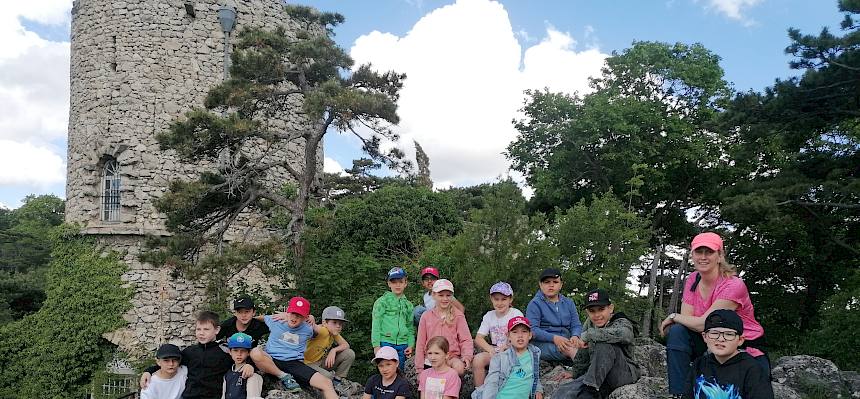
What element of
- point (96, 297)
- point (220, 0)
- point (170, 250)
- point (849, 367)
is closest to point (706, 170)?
point (849, 367)

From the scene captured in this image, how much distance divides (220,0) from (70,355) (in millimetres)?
9482

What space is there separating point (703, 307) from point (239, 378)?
403cm

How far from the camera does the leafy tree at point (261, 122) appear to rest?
10195 millimetres

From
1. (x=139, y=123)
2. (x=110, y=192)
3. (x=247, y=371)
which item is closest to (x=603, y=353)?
(x=247, y=371)

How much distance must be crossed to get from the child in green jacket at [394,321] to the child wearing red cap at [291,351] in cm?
68

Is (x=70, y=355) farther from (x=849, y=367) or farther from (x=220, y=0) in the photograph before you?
(x=849, y=367)

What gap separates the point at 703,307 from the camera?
14.8 feet

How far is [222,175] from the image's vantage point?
446 inches

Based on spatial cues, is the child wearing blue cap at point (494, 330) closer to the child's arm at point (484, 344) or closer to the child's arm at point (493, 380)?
the child's arm at point (484, 344)

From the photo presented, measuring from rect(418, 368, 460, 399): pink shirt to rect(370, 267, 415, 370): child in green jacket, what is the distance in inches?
47.5

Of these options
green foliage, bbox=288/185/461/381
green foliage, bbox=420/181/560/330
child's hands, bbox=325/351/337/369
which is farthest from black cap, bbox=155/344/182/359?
green foliage, bbox=420/181/560/330

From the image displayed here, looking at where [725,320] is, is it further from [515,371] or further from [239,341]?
[239,341]

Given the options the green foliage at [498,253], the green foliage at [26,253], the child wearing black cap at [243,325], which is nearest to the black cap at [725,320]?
the child wearing black cap at [243,325]

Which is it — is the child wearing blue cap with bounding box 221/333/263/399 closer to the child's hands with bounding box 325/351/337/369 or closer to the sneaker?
the sneaker
